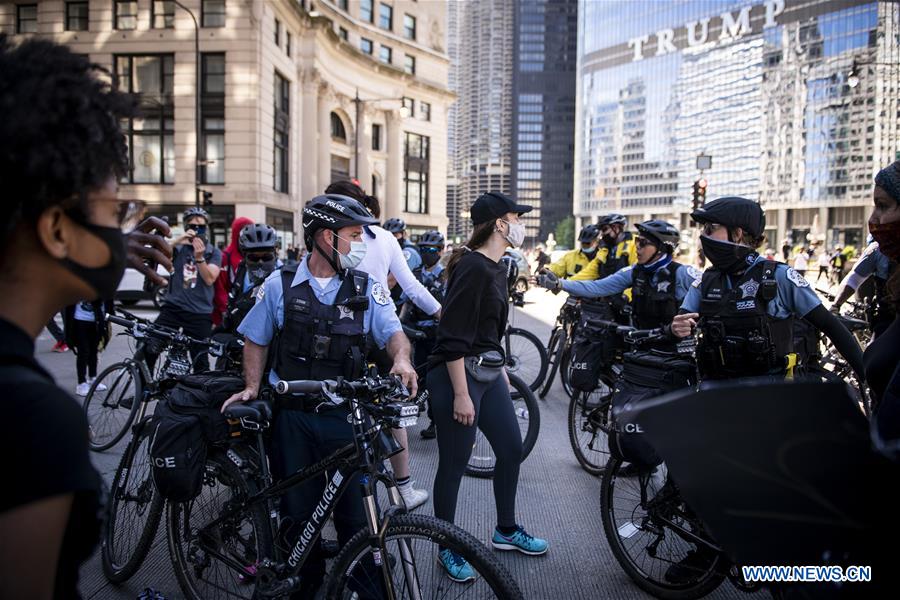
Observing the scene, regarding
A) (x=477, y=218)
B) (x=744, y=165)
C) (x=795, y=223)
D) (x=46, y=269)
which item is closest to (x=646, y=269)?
(x=477, y=218)

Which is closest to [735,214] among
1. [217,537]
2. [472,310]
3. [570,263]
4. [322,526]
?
[472,310]

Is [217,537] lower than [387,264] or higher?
lower

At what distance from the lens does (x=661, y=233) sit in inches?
221

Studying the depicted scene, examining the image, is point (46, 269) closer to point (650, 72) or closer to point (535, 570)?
point (535, 570)

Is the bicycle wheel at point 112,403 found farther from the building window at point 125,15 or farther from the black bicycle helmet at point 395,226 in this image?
the building window at point 125,15

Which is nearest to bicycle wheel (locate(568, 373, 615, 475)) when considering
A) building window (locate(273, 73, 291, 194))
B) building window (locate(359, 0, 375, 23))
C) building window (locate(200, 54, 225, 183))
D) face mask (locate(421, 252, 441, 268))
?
face mask (locate(421, 252, 441, 268))

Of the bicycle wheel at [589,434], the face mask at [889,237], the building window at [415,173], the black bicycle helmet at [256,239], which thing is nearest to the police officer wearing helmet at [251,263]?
the black bicycle helmet at [256,239]

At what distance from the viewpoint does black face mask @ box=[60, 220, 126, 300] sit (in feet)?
4.68

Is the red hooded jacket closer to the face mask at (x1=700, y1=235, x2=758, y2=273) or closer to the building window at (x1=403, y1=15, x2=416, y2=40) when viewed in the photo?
the face mask at (x1=700, y1=235, x2=758, y2=273)

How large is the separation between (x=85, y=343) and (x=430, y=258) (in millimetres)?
4478

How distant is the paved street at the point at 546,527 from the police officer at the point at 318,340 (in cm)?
129

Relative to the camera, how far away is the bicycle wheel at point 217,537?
10.8ft

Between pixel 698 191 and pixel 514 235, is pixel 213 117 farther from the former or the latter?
pixel 514 235

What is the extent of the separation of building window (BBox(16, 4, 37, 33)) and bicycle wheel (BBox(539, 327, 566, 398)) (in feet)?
115
